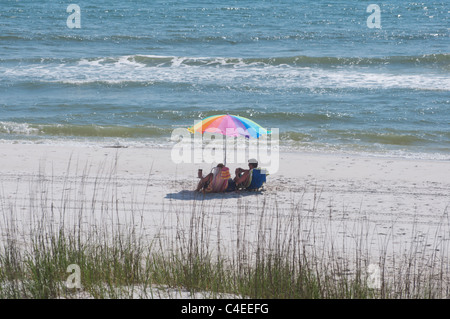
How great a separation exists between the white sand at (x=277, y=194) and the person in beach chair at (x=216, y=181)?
125 millimetres

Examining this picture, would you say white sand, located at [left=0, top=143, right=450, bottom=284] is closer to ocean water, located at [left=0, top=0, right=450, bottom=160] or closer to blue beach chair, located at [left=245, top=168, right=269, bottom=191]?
blue beach chair, located at [left=245, top=168, right=269, bottom=191]

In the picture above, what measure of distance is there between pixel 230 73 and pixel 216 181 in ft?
43.3

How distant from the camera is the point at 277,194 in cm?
938

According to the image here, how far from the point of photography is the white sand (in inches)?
285

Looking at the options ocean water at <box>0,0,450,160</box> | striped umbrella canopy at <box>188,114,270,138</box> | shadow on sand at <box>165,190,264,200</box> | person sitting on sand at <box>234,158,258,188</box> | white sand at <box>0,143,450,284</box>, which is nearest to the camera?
white sand at <box>0,143,450,284</box>

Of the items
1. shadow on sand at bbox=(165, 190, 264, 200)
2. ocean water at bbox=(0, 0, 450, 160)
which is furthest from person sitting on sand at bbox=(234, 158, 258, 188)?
ocean water at bbox=(0, 0, 450, 160)

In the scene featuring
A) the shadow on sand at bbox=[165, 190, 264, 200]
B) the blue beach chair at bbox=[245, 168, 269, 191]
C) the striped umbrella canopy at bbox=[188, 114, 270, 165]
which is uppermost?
the striped umbrella canopy at bbox=[188, 114, 270, 165]

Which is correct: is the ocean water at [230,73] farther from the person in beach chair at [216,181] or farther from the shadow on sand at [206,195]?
the person in beach chair at [216,181]

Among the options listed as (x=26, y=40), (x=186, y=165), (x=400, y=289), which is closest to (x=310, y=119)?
(x=186, y=165)

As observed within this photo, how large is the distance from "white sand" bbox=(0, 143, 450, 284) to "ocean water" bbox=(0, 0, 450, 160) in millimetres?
1930

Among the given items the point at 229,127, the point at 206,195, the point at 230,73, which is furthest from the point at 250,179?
the point at 230,73

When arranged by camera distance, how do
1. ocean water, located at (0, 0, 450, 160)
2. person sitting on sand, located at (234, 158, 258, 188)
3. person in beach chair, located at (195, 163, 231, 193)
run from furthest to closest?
ocean water, located at (0, 0, 450, 160), person sitting on sand, located at (234, 158, 258, 188), person in beach chair, located at (195, 163, 231, 193)

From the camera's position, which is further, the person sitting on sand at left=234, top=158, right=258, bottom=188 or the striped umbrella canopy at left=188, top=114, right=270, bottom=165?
the person sitting on sand at left=234, top=158, right=258, bottom=188
